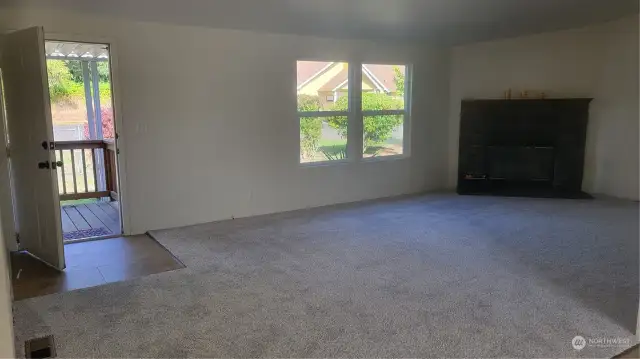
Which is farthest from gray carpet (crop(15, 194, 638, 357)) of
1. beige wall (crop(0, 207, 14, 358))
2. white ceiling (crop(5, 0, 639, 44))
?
white ceiling (crop(5, 0, 639, 44))

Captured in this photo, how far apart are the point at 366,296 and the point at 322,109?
3.06 metres

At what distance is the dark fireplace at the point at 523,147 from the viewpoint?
19.6 ft

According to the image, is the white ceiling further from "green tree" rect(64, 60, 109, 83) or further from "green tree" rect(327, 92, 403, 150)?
"green tree" rect(64, 60, 109, 83)

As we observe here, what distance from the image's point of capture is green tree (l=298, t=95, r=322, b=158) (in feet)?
17.7

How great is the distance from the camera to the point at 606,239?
13.6ft

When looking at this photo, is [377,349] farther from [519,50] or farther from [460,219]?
[519,50]

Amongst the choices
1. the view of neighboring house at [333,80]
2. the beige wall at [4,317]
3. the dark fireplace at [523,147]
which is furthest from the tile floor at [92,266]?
the dark fireplace at [523,147]

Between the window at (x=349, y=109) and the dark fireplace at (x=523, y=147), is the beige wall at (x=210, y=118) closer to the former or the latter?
the window at (x=349, y=109)

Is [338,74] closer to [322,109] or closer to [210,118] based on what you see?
[322,109]

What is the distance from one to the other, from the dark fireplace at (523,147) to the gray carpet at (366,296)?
150 cm

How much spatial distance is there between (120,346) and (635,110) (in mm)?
6102

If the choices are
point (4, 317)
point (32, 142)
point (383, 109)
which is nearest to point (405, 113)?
point (383, 109)

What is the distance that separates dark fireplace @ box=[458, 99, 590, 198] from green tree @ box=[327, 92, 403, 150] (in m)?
1.00

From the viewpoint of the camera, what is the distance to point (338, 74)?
18.5 feet
